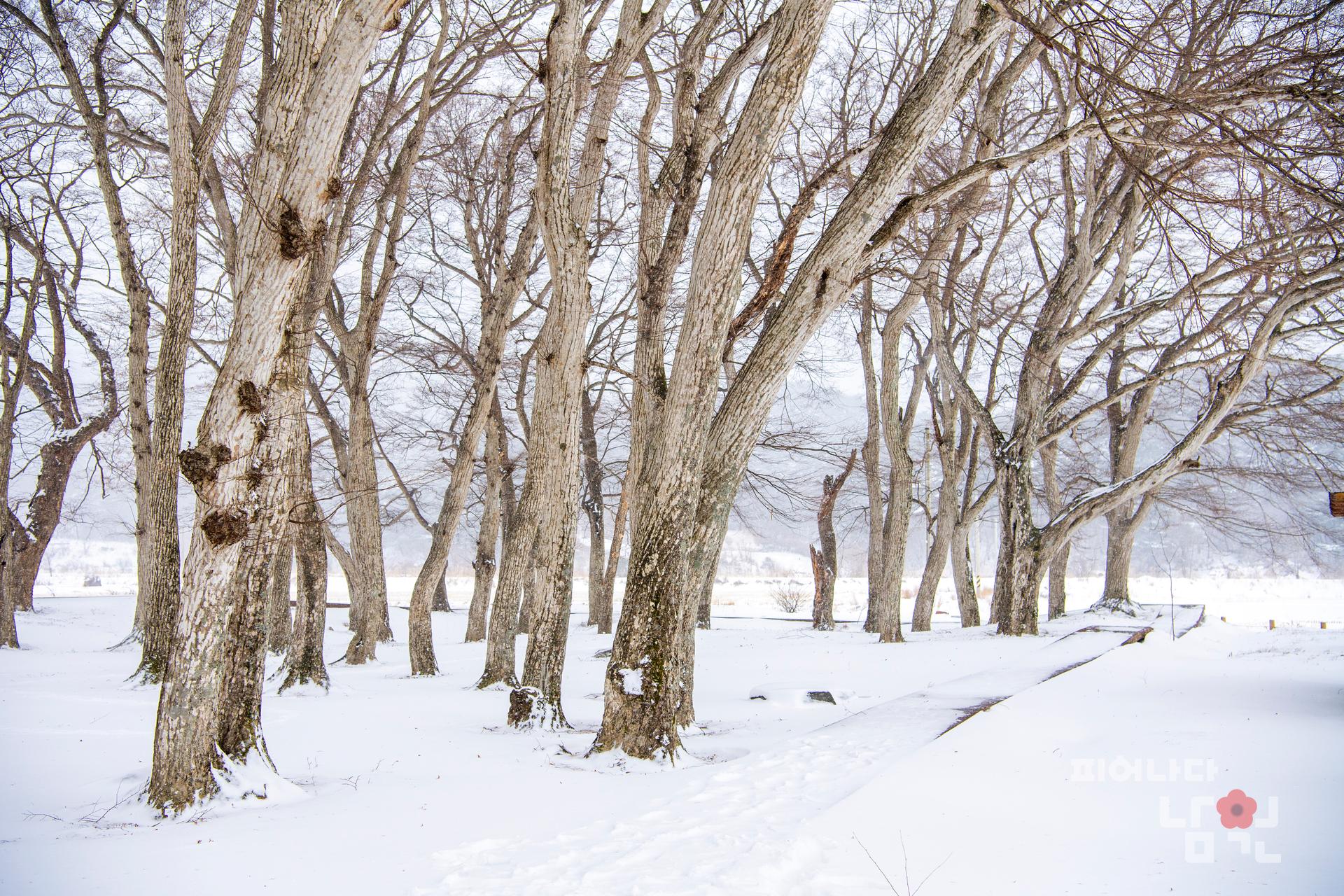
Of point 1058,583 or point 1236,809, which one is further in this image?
point 1058,583

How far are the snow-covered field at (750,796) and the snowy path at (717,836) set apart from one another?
0.05 ft

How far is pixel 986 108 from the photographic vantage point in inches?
404

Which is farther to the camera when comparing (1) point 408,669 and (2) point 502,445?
(2) point 502,445

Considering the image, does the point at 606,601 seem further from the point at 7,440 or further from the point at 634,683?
the point at 634,683

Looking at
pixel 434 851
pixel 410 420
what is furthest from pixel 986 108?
pixel 410 420

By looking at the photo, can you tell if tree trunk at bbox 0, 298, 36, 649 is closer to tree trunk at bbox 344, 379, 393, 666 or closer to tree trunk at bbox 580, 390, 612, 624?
tree trunk at bbox 344, 379, 393, 666

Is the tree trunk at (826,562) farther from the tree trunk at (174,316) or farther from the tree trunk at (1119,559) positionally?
the tree trunk at (174,316)

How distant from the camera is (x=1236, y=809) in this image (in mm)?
3203

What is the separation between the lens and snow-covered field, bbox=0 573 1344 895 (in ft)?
9.34

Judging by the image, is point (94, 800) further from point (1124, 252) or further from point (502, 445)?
point (1124, 252)

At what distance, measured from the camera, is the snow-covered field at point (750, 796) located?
9.34ft

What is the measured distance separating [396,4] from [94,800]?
4.21 m

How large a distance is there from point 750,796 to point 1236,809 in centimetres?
206

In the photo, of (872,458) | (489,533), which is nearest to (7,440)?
(489,533)
